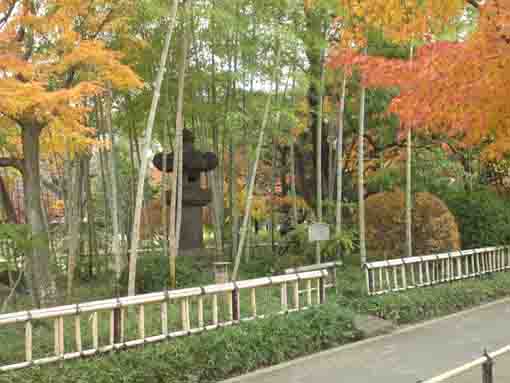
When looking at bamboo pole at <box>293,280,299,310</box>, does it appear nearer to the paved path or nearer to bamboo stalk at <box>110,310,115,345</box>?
the paved path

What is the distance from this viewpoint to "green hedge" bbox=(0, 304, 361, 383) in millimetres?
4352

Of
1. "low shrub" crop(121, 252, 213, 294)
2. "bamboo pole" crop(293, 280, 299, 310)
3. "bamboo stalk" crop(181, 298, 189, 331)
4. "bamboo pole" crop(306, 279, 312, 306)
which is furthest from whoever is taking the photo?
"low shrub" crop(121, 252, 213, 294)

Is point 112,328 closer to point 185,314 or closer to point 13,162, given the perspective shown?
point 185,314

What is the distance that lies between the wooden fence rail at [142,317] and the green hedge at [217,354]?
0.38 feet

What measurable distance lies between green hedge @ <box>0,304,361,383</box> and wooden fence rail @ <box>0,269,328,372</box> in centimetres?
12

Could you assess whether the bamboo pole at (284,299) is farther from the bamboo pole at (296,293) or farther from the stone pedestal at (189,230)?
the stone pedestal at (189,230)

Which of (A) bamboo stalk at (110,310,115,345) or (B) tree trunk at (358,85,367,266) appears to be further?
(B) tree trunk at (358,85,367,266)

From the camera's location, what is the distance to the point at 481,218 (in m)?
10.4

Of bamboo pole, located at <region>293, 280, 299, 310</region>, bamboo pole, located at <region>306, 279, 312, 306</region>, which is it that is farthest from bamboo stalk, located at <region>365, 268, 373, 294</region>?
bamboo pole, located at <region>293, 280, 299, 310</region>

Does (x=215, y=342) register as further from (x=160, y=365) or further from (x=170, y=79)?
(x=170, y=79)

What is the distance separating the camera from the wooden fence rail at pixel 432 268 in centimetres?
768

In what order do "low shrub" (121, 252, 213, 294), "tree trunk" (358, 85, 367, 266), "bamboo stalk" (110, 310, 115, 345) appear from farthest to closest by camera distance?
"low shrub" (121, 252, 213, 294), "tree trunk" (358, 85, 367, 266), "bamboo stalk" (110, 310, 115, 345)

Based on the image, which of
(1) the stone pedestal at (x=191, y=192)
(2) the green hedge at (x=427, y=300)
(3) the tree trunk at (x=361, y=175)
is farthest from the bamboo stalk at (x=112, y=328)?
(1) the stone pedestal at (x=191, y=192)

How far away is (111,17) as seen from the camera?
7.73 m
